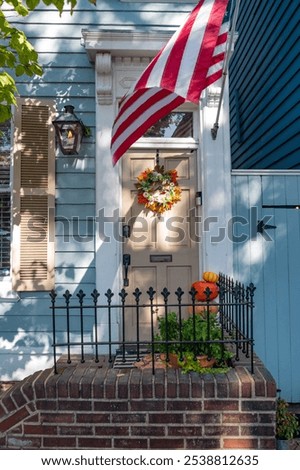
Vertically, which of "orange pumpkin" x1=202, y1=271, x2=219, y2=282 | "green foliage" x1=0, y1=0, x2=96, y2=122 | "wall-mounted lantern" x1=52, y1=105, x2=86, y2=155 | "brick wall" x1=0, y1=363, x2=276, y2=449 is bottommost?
"brick wall" x1=0, y1=363, x2=276, y2=449

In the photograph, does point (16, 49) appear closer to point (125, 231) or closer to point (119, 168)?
point (119, 168)

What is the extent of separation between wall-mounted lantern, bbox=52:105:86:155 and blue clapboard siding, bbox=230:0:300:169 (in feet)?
10.2

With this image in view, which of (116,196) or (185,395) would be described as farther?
(116,196)

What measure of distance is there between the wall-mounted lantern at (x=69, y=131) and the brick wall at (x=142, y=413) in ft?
8.02

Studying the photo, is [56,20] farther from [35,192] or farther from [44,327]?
[44,327]

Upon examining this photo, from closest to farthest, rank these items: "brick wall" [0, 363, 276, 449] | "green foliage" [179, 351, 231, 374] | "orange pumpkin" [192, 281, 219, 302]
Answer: "brick wall" [0, 363, 276, 449] < "green foliage" [179, 351, 231, 374] < "orange pumpkin" [192, 281, 219, 302]

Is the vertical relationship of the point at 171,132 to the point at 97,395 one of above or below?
above

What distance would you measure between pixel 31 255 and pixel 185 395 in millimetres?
2373

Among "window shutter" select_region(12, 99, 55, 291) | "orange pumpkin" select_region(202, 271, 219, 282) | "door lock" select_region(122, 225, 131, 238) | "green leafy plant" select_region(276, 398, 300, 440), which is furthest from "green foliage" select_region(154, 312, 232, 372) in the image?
"window shutter" select_region(12, 99, 55, 291)

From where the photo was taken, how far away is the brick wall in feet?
7.72

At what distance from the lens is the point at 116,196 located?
4.05m

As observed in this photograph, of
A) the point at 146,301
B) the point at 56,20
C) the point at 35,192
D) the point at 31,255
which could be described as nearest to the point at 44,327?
the point at 31,255

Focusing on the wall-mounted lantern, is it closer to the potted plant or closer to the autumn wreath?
the autumn wreath

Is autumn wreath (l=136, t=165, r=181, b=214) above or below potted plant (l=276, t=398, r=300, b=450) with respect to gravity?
above
